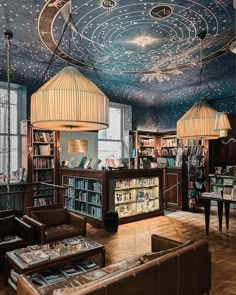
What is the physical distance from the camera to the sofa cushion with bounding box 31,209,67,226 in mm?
4754

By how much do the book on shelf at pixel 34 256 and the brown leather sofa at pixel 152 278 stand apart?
0.61 metres

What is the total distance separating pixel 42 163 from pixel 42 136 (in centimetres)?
77

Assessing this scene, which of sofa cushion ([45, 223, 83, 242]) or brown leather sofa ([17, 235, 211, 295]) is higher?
brown leather sofa ([17, 235, 211, 295])

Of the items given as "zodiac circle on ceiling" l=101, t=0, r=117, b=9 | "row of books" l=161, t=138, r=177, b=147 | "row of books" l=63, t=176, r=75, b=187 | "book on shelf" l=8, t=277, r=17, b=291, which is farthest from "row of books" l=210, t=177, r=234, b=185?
"book on shelf" l=8, t=277, r=17, b=291

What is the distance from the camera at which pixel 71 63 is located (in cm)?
636

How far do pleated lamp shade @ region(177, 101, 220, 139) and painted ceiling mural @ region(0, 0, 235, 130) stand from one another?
1455 mm

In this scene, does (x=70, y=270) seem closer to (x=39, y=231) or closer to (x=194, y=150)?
(x=39, y=231)

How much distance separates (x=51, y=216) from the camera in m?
4.89

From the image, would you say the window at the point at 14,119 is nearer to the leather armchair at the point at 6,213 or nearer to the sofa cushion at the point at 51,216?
the leather armchair at the point at 6,213

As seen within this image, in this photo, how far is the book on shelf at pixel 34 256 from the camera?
3.09 meters

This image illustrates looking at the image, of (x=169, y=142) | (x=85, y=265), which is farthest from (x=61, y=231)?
(x=169, y=142)

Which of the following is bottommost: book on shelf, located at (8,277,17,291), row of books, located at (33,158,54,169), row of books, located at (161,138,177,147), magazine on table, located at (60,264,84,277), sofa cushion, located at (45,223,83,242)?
book on shelf, located at (8,277,17,291)

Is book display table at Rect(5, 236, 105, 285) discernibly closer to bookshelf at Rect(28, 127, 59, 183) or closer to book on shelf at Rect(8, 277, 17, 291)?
book on shelf at Rect(8, 277, 17, 291)

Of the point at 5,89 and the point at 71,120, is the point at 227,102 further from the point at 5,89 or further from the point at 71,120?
the point at 71,120
